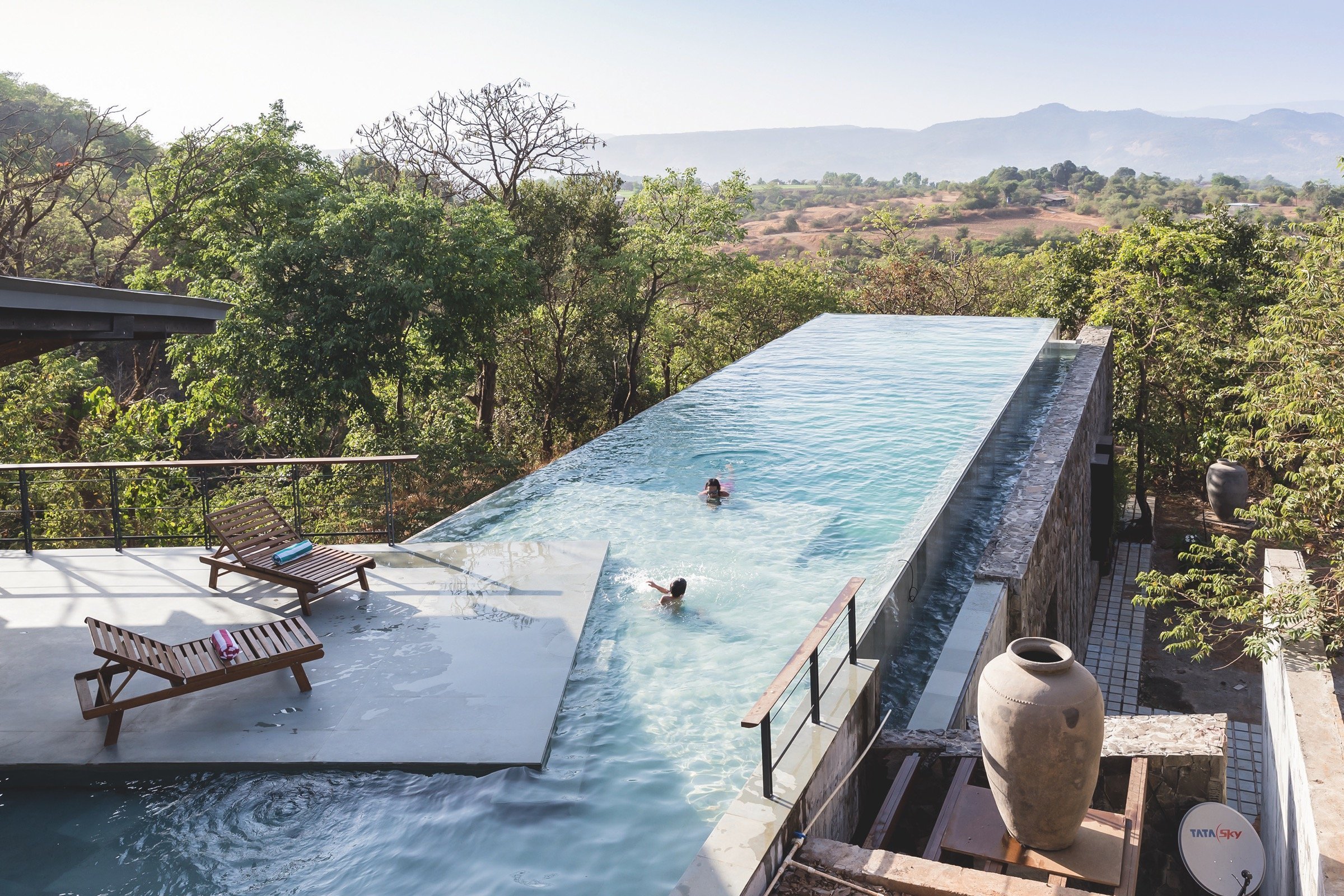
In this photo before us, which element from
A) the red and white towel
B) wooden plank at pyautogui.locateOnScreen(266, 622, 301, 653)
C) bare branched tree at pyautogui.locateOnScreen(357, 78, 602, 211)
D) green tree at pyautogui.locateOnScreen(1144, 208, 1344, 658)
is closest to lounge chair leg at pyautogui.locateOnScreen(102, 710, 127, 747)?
the red and white towel

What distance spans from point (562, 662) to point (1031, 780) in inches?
101

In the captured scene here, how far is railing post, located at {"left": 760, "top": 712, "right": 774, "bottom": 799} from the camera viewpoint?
3.65 m

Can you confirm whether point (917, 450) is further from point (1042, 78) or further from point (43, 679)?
point (1042, 78)

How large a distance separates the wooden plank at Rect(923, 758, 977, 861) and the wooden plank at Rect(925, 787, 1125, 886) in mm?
20

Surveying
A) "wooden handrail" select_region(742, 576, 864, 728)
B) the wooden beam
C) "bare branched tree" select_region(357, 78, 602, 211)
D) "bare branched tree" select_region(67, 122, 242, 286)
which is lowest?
the wooden beam

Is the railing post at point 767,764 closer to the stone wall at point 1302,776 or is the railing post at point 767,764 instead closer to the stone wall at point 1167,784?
the stone wall at point 1167,784

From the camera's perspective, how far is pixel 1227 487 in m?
15.9

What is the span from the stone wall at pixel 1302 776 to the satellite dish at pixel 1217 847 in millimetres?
315

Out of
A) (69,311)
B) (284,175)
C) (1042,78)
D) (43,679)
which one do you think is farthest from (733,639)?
(1042,78)

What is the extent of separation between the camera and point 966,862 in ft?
14.2

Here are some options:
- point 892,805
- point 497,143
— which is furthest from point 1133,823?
point 497,143

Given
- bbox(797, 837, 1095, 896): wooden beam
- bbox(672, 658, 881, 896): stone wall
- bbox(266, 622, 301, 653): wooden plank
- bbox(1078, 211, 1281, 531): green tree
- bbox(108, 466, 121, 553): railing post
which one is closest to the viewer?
bbox(672, 658, 881, 896): stone wall

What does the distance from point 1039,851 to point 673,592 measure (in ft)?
8.95

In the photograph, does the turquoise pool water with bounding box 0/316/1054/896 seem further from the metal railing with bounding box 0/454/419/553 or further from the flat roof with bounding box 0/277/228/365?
the metal railing with bounding box 0/454/419/553
